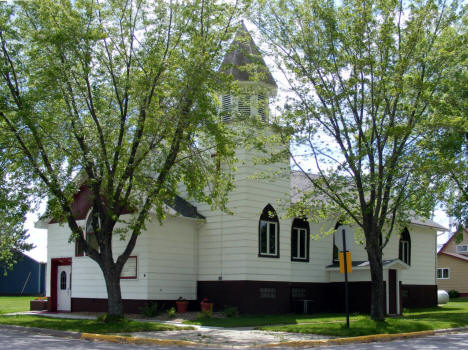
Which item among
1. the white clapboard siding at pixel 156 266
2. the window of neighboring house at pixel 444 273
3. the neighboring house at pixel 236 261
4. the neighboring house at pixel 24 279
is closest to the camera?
the white clapboard siding at pixel 156 266

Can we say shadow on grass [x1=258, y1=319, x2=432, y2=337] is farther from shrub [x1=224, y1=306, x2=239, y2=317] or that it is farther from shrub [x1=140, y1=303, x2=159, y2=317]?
shrub [x1=140, y1=303, x2=159, y2=317]

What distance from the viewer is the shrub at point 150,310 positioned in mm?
22141

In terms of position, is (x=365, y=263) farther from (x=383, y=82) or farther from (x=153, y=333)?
(x=153, y=333)

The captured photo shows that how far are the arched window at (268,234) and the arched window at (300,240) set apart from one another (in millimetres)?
1594

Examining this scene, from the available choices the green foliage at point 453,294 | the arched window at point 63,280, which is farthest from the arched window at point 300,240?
the green foliage at point 453,294

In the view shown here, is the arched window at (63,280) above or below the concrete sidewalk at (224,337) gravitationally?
above

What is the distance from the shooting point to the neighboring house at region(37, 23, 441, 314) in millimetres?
23281

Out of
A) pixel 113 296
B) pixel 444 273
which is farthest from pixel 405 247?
pixel 444 273

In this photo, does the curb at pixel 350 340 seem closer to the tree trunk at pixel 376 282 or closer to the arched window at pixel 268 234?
the tree trunk at pixel 376 282

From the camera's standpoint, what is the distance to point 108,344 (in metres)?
14.2

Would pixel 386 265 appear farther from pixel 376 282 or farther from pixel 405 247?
pixel 405 247

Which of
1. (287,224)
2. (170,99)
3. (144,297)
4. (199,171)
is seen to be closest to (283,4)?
(170,99)

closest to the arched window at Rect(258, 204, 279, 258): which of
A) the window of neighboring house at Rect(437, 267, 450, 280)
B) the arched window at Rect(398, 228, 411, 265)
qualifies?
the arched window at Rect(398, 228, 411, 265)

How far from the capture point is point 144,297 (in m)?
22.8
